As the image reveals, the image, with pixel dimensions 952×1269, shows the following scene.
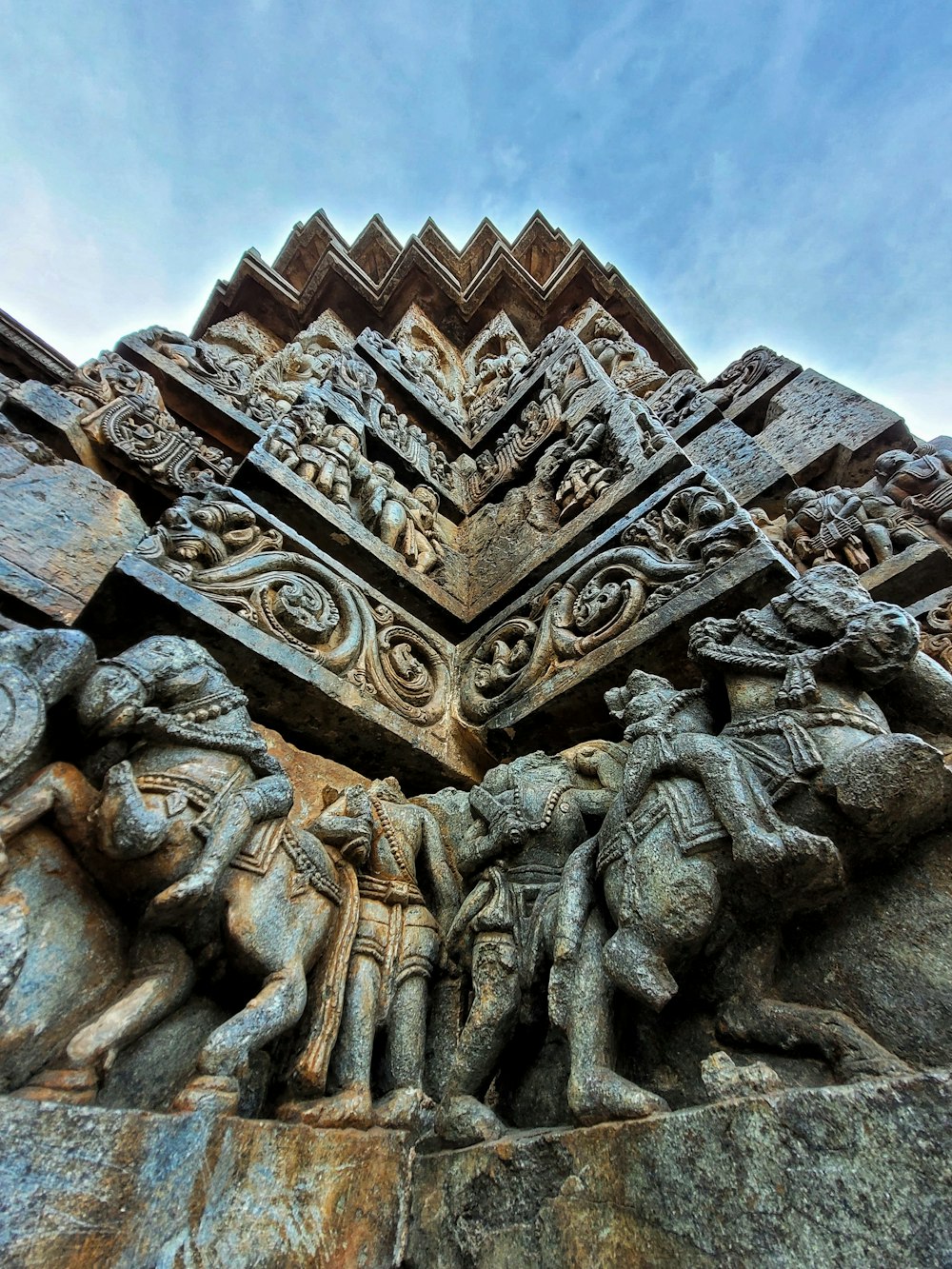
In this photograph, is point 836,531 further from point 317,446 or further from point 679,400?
point 317,446

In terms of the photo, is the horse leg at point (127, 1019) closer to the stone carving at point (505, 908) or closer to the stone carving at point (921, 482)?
the stone carving at point (505, 908)

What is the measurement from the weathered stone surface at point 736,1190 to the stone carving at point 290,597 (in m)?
1.95

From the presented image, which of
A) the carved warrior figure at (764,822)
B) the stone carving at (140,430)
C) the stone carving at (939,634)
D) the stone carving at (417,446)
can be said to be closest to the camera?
the carved warrior figure at (764,822)

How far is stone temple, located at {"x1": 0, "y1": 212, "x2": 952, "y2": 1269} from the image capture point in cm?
111

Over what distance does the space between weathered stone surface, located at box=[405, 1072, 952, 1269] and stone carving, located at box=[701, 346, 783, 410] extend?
680cm

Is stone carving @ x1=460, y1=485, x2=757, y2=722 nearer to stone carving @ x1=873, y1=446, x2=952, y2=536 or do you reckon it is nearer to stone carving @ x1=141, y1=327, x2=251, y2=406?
stone carving @ x1=873, y1=446, x2=952, y2=536

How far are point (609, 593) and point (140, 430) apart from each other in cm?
331

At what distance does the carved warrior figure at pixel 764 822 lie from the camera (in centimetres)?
141

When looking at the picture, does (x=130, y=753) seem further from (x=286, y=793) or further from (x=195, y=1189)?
(x=195, y=1189)

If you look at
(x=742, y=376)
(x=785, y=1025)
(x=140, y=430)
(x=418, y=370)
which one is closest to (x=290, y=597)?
(x=140, y=430)

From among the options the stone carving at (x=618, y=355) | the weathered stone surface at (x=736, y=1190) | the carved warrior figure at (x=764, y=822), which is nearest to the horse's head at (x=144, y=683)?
the carved warrior figure at (x=764, y=822)

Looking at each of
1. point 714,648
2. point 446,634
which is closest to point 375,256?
point 446,634

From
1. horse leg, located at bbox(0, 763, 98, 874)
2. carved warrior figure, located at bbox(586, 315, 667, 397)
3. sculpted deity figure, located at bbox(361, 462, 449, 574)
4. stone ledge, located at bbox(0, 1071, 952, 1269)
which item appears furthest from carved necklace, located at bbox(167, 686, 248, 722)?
carved warrior figure, located at bbox(586, 315, 667, 397)

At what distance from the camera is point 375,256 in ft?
39.9
